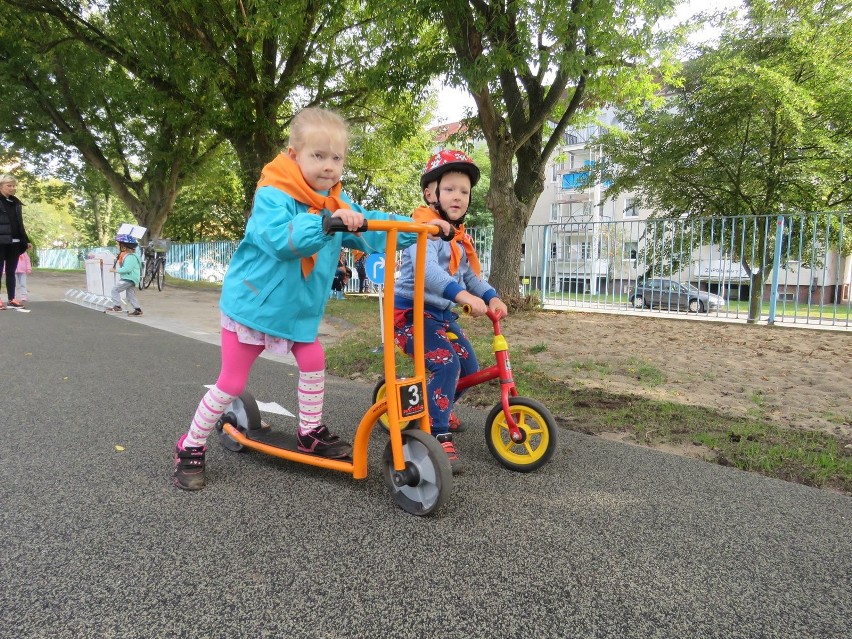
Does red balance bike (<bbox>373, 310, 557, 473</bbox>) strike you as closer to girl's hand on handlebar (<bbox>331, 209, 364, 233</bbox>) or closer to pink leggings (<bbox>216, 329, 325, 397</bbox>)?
pink leggings (<bbox>216, 329, 325, 397</bbox>)

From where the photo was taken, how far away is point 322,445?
278cm

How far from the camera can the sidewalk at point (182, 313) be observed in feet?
27.7

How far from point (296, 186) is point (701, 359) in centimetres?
513

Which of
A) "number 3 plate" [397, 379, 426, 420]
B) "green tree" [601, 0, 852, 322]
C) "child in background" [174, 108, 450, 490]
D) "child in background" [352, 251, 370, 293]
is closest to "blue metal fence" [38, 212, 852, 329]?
"green tree" [601, 0, 852, 322]

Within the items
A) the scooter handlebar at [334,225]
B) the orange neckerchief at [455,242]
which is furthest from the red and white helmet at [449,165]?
the scooter handlebar at [334,225]

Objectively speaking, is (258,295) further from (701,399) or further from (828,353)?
(828,353)

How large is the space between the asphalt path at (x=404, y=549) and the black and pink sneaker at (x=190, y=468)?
0.15 ft

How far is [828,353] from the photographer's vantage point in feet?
21.3

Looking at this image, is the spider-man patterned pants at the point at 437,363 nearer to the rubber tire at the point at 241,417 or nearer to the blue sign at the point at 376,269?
the rubber tire at the point at 241,417

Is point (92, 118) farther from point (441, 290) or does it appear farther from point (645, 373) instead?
point (441, 290)

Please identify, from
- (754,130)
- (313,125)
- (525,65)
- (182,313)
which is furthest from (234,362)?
(754,130)

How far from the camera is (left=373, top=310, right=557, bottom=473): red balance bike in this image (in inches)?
112

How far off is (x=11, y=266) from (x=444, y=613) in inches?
401

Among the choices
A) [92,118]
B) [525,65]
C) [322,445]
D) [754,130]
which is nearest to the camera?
[322,445]
